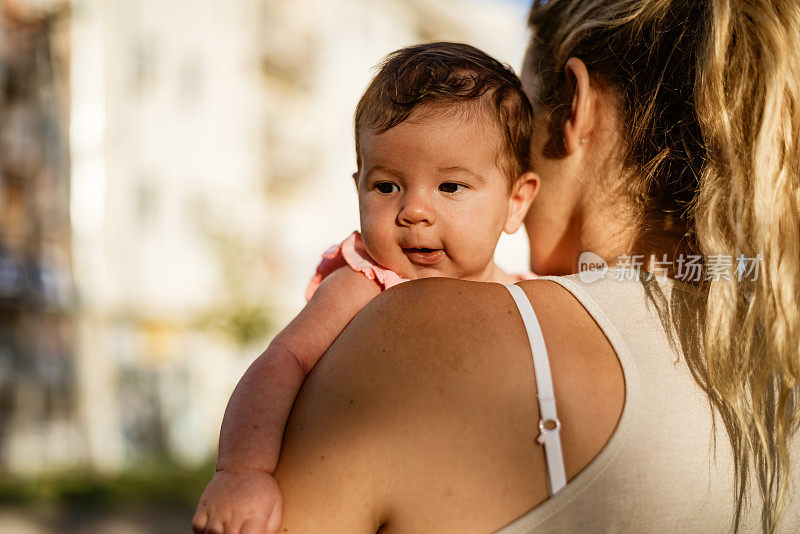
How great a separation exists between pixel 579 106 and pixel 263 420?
96cm

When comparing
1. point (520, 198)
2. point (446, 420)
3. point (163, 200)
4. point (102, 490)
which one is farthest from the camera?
point (163, 200)

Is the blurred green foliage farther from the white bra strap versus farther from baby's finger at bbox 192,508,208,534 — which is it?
the white bra strap

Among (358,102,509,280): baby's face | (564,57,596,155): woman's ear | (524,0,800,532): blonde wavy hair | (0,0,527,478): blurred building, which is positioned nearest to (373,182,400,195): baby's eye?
(358,102,509,280): baby's face

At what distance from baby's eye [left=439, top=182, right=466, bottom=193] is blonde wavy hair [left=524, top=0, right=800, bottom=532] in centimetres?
42

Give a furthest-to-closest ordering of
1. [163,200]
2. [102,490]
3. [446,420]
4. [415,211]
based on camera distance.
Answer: [163,200], [102,490], [415,211], [446,420]

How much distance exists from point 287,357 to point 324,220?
840 inches

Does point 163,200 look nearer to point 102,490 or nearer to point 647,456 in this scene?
point 102,490

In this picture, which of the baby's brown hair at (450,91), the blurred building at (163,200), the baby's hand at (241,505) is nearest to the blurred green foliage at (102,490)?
the blurred building at (163,200)

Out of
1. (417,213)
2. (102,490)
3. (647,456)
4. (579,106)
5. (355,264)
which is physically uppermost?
(579,106)

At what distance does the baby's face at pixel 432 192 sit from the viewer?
176 cm

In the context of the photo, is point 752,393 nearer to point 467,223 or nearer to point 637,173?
point 637,173

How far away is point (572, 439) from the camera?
51.9 inches

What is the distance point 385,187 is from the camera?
1830mm

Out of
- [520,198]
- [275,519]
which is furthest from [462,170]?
[275,519]
